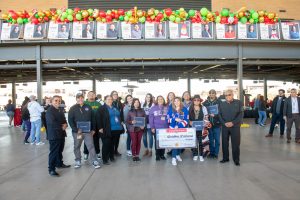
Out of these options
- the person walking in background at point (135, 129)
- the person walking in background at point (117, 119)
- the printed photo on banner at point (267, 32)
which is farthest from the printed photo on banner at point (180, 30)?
the person walking in background at point (135, 129)

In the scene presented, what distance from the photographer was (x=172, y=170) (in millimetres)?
5988

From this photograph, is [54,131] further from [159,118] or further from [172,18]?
[172,18]

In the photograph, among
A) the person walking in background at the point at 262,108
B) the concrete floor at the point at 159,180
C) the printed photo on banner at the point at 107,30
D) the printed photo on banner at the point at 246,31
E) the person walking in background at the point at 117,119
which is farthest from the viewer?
the person walking in background at the point at 262,108

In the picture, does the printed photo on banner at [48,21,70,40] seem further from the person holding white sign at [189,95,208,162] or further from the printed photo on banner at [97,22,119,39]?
the person holding white sign at [189,95,208,162]

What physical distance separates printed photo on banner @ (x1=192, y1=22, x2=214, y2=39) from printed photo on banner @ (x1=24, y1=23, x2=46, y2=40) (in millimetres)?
6422

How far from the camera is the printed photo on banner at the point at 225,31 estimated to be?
12.1 metres

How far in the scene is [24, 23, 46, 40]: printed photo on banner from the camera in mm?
11648

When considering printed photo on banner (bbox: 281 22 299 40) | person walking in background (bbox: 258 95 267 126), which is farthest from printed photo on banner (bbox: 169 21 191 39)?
person walking in background (bbox: 258 95 267 126)

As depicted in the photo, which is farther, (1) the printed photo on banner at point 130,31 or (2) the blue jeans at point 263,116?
(2) the blue jeans at point 263,116

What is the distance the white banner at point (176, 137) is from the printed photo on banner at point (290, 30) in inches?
326

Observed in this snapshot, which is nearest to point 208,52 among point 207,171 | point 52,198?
point 207,171

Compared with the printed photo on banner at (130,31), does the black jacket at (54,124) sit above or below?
below

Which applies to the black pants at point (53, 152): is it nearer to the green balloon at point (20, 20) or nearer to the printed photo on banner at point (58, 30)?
the printed photo on banner at point (58, 30)

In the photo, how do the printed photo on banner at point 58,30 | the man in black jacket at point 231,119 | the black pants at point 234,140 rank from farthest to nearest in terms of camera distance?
the printed photo on banner at point 58,30, the man in black jacket at point 231,119, the black pants at point 234,140
